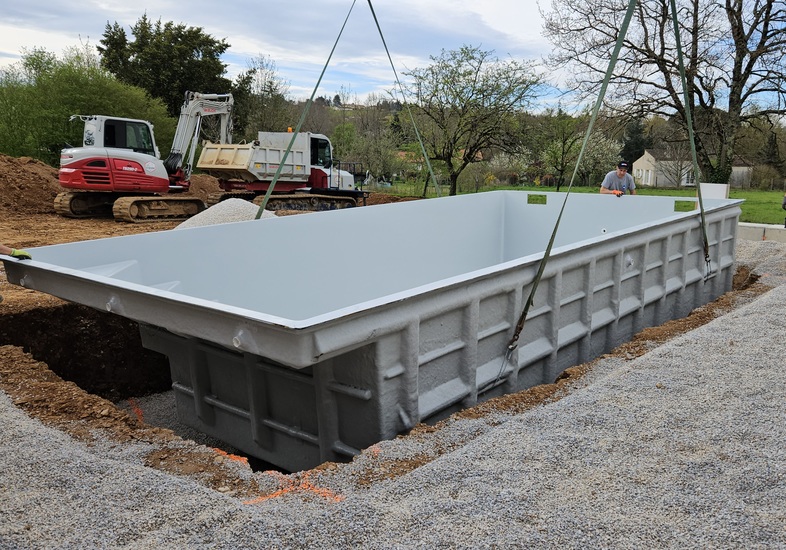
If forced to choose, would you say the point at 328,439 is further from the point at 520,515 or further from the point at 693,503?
the point at 693,503

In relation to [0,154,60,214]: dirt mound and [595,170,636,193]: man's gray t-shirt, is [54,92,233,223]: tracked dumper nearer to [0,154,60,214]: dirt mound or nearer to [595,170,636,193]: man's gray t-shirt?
[0,154,60,214]: dirt mound

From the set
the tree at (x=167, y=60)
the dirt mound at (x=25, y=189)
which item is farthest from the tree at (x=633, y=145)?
the dirt mound at (x=25, y=189)

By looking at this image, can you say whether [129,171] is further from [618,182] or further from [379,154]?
[379,154]

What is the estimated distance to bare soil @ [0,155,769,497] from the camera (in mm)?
3443

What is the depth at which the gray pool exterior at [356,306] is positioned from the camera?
139 inches

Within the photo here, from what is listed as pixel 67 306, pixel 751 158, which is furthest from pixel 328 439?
pixel 751 158

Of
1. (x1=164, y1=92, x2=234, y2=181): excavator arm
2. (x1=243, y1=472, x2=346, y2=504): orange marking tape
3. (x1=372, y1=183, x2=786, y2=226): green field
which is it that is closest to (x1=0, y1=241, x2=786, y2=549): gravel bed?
(x1=243, y1=472, x2=346, y2=504): orange marking tape

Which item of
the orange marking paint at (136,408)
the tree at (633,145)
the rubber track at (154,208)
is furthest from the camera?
the tree at (633,145)

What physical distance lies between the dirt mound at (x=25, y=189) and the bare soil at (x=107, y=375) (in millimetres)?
11318

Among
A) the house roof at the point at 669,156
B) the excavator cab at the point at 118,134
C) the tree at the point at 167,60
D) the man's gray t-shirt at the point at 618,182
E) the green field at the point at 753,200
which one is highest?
the tree at the point at 167,60

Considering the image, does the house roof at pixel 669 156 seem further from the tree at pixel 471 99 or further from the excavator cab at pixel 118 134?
the excavator cab at pixel 118 134

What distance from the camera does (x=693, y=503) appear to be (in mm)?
2695

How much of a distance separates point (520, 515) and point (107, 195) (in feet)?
54.0

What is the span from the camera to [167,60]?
33156mm
